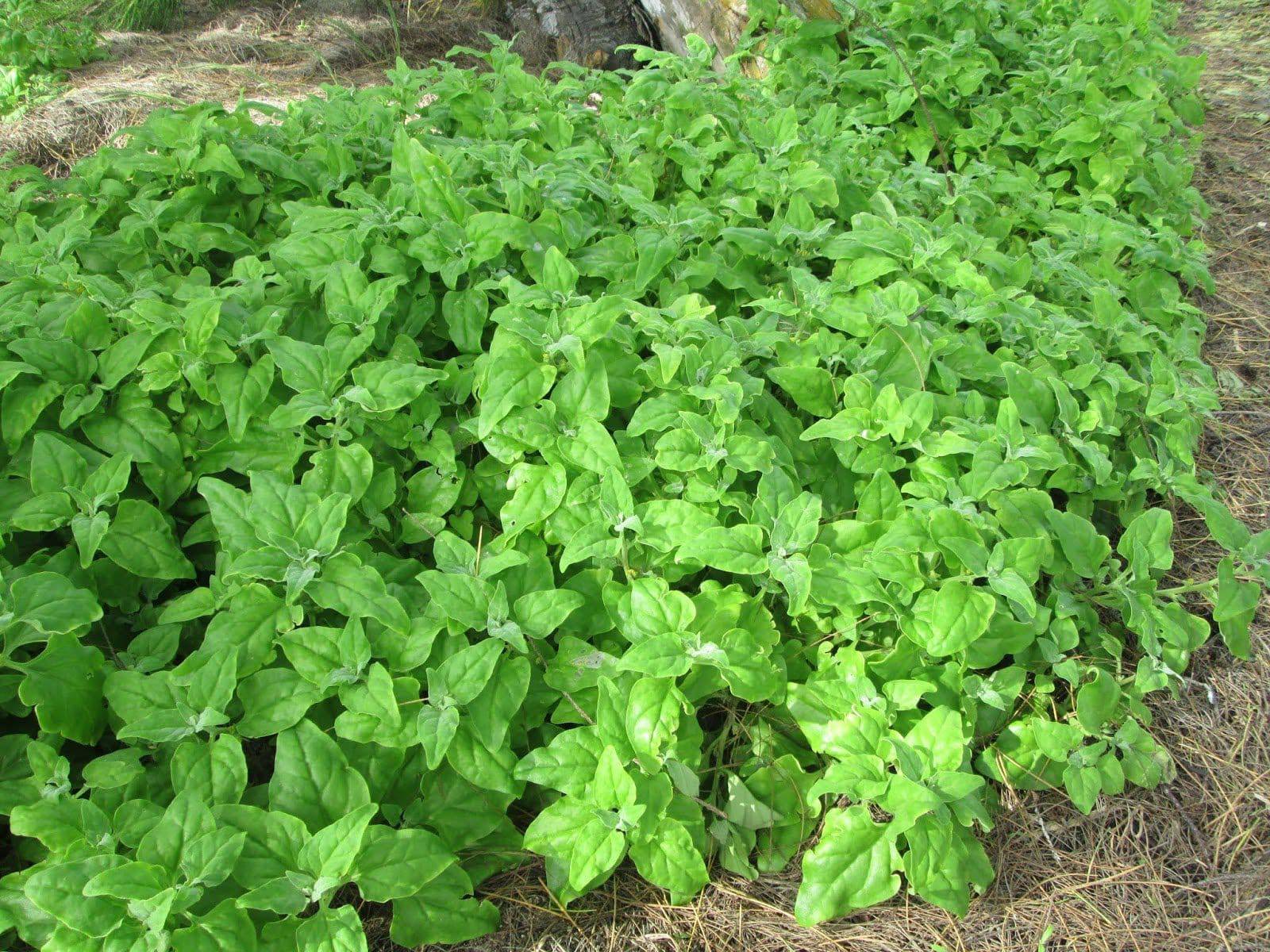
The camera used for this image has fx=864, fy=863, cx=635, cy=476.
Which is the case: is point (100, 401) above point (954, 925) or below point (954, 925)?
above

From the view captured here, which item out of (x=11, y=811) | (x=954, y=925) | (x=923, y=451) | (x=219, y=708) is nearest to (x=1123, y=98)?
(x=923, y=451)

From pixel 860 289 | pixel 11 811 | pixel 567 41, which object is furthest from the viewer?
pixel 567 41

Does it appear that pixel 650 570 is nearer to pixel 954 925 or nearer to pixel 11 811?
pixel 954 925

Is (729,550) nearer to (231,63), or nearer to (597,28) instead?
(597,28)

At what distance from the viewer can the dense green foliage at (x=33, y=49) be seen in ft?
16.5

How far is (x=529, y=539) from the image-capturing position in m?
2.39

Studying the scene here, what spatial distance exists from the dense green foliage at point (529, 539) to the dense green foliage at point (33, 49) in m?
2.45

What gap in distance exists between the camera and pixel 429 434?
8.45 feet

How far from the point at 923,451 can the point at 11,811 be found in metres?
2.38

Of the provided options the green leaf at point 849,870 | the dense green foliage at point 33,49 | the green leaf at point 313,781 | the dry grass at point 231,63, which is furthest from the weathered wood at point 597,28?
the green leaf at point 849,870

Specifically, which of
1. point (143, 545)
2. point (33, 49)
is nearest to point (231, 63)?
point (33, 49)

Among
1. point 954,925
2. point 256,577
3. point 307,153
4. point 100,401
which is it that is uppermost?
point 307,153

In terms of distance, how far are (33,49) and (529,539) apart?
5395mm

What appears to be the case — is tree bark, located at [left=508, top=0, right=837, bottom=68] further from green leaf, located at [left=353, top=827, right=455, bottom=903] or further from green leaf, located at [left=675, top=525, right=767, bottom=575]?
green leaf, located at [left=353, top=827, right=455, bottom=903]
